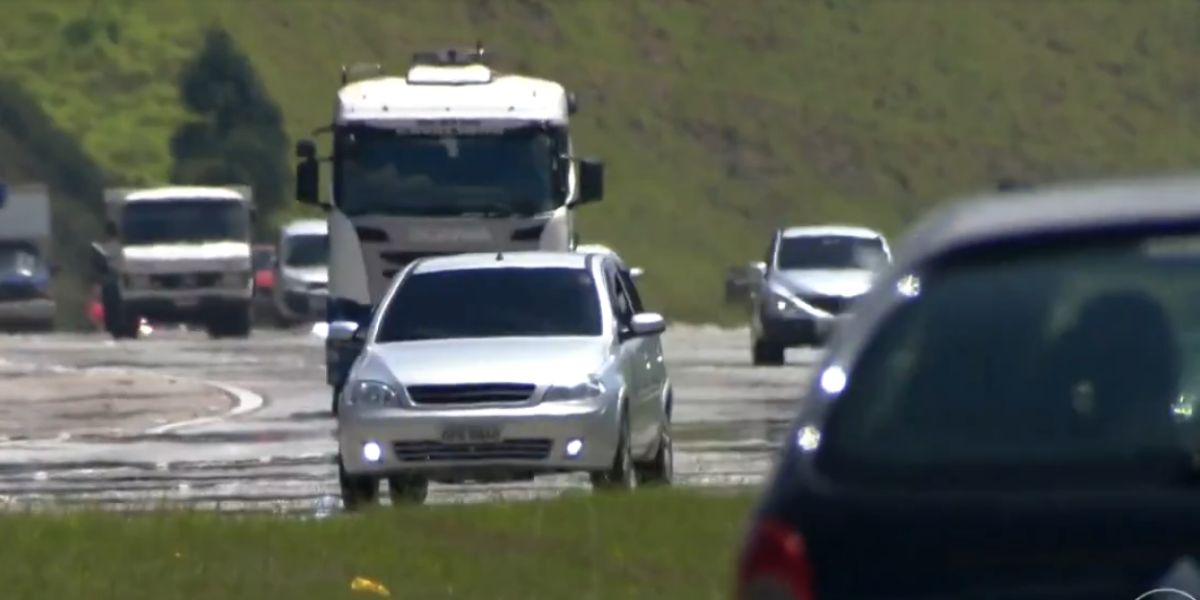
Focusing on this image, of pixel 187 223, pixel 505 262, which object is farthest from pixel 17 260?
pixel 505 262

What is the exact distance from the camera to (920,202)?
92.6 m

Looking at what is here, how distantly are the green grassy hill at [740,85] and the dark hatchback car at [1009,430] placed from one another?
243 ft

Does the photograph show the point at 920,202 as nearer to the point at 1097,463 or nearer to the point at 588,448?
the point at 588,448

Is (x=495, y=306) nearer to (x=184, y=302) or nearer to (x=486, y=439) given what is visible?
(x=486, y=439)

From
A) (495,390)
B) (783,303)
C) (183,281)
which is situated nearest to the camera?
(495,390)

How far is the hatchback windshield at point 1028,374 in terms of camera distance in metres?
5.14

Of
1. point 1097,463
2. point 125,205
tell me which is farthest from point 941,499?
point 125,205

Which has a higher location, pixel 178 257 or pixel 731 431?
pixel 731 431

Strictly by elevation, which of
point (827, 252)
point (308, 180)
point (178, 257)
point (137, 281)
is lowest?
point (137, 281)

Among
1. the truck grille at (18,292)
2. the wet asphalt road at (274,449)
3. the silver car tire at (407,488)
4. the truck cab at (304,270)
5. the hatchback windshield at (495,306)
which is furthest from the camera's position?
the truck grille at (18,292)

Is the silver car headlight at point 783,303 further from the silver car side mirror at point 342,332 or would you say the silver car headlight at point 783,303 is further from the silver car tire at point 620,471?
the silver car tire at point 620,471

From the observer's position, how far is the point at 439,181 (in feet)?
85.3

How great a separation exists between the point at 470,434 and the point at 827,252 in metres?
18.8

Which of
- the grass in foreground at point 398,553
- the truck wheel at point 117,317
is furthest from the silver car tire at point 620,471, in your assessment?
the truck wheel at point 117,317
